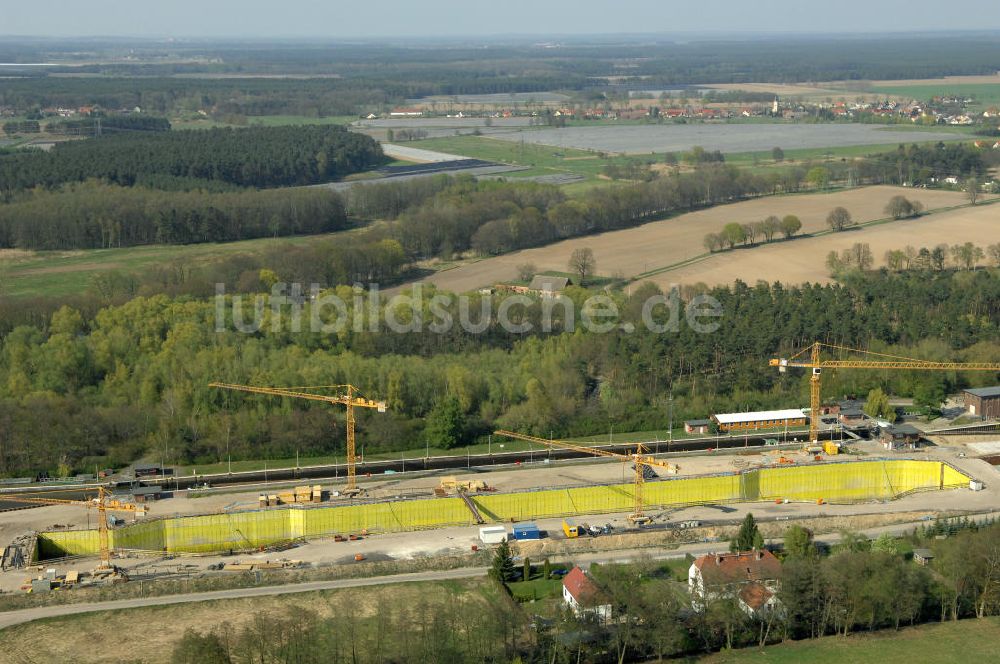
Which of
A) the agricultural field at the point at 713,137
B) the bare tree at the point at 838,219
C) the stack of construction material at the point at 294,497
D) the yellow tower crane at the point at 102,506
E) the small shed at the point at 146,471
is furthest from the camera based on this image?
the agricultural field at the point at 713,137

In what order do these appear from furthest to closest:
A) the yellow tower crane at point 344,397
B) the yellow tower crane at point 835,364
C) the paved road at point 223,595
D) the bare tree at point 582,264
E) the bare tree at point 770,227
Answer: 1. the bare tree at point 770,227
2. the bare tree at point 582,264
3. the yellow tower crane at point 835,364
4. the yellow tower crane at point 344,397
5. the paved road at point 223,595

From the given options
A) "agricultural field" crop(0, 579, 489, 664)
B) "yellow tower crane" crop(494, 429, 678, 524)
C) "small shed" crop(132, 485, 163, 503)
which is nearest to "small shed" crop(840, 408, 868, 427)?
"yellow tower crane" crop(494, 429, 678, 524)

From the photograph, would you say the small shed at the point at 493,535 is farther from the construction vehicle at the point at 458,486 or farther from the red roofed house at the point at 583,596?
the red roofed house at the point at 583,596

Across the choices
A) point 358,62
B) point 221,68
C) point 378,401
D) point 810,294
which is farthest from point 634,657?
point 358,62

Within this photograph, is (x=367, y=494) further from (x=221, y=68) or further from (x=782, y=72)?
(x=221, y=68)

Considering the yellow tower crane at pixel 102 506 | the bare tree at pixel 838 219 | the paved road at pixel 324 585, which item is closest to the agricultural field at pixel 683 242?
the bare tree at pixel 838 219

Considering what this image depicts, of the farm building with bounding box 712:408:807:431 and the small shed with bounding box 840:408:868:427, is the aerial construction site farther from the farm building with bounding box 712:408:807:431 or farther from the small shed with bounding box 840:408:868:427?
the farm building with bounding box 712:408:807:431

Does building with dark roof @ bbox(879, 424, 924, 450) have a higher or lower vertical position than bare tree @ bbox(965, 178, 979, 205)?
lower
